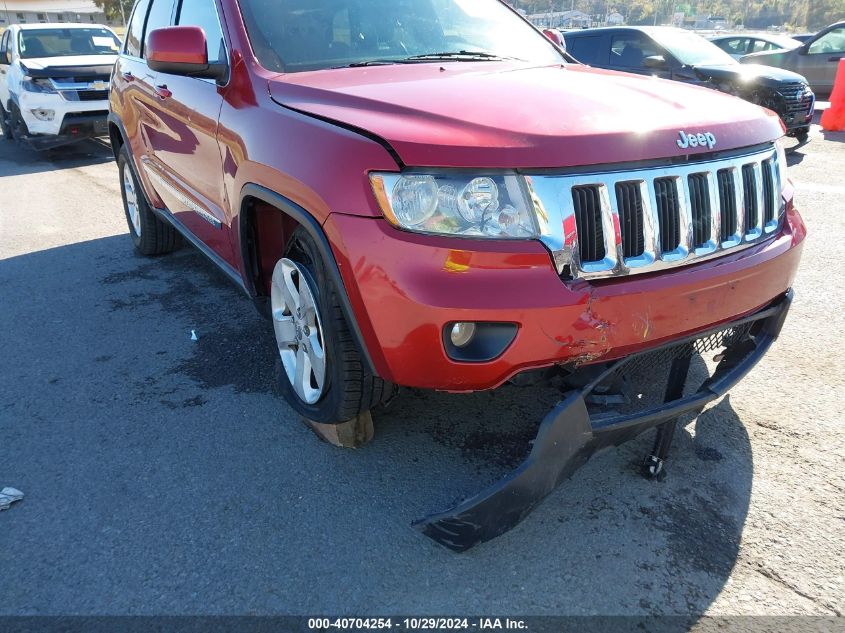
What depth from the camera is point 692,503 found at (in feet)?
8.30

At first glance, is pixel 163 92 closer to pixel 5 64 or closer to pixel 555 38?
pixel 555 38

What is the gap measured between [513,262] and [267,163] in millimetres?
1123

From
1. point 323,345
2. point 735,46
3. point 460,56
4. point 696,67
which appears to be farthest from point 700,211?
point 735,46

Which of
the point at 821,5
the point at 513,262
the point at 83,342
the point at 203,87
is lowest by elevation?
the point at 83,342

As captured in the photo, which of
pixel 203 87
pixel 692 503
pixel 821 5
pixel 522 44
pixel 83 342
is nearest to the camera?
pixel 692 503

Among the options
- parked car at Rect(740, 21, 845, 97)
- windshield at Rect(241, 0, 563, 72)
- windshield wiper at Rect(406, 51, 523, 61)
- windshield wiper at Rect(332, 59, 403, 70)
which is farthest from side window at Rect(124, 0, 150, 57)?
parked car at Rect(740, 21, 845, 97)

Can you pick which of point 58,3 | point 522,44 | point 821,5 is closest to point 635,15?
point 821,5

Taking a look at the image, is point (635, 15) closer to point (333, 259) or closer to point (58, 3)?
point (58, 3)

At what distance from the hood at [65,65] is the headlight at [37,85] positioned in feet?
0.29

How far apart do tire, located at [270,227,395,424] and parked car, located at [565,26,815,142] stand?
7.24m

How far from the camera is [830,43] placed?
13430 mm

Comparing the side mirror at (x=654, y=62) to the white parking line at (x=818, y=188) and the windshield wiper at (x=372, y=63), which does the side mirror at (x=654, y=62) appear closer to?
the white parking line at (x=818, y=188)

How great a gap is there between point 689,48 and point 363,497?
29.6ft

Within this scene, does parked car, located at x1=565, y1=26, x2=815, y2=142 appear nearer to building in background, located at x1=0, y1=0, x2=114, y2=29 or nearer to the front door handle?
the front door handle
